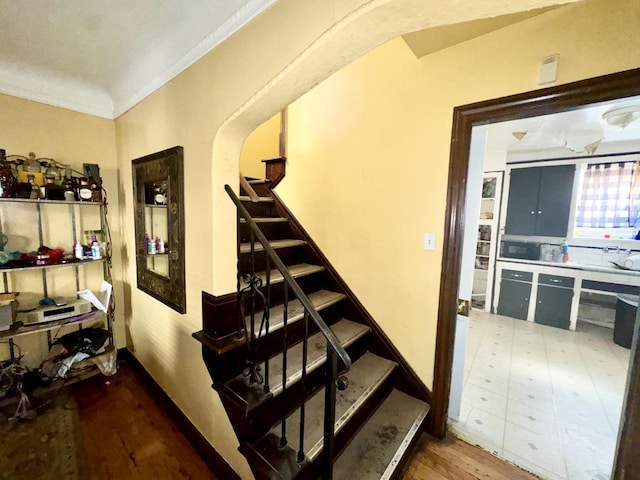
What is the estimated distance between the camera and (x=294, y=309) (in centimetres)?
175

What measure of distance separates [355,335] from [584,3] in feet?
7.01

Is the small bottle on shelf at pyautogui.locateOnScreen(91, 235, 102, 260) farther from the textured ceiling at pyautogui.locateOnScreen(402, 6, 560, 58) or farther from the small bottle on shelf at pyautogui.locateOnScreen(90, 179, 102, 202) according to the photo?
the textured ceiling at pyautogui.locateOnScreen(402, 6, 560, 58)

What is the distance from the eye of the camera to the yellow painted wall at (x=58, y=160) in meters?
1.84

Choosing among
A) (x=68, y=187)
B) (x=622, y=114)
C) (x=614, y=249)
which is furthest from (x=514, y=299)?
(x=68, y=187)

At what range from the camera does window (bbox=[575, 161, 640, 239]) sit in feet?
11.2

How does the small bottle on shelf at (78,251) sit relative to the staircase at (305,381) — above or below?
above

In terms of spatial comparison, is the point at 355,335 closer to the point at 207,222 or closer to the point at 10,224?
the point at 207,222

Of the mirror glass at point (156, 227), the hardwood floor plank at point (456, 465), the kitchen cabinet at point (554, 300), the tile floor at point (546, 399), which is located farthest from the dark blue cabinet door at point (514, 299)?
the mirror glass at point (156, 227)

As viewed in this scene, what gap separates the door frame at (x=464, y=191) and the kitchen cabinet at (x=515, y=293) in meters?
3.09

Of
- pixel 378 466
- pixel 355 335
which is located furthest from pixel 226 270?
pixel 378 466

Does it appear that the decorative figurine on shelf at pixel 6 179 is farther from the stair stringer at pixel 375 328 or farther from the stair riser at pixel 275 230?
the stair stringer at pixel 375 328

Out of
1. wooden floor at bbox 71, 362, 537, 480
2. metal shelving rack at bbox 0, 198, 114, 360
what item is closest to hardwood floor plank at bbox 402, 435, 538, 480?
wooden floor at bbox 71, 362, 537, 480

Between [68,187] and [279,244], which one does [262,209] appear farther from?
[68,187]

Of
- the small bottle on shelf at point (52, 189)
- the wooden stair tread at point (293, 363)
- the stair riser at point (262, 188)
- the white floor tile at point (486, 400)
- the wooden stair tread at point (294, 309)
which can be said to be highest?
the stair riser at point (262, 188)
